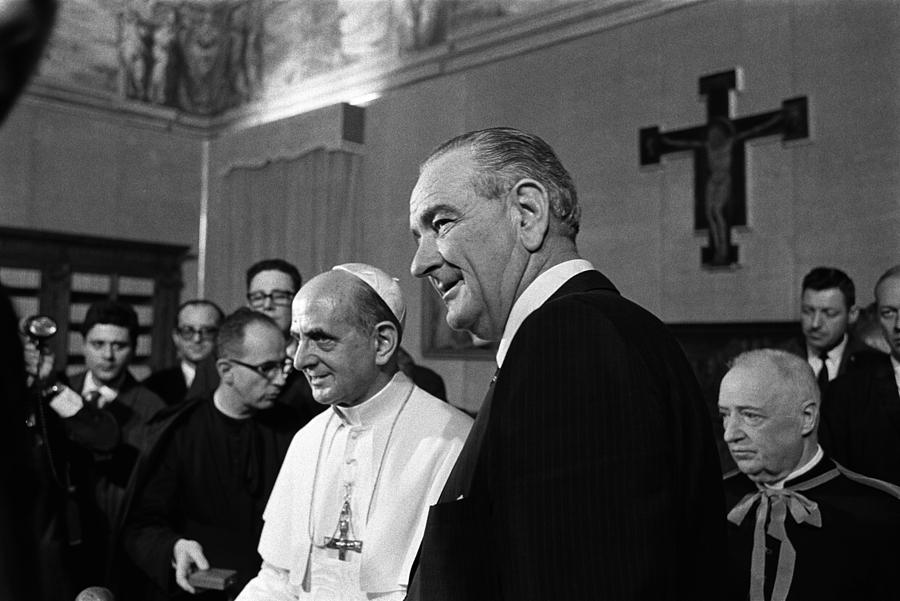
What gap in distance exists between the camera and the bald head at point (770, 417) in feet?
10.4

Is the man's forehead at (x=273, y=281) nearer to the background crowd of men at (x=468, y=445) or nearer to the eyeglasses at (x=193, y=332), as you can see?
the background crowd of men at (x=468, y=445)

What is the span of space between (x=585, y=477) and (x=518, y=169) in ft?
2.02

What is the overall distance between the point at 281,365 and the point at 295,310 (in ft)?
3.56

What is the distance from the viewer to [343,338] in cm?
296

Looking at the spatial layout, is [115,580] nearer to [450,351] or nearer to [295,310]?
[295,310]

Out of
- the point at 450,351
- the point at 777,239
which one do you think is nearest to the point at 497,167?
the point at 777,239

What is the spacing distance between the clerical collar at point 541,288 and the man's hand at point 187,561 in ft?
7.77

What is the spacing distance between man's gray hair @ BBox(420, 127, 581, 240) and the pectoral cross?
4.98 ft

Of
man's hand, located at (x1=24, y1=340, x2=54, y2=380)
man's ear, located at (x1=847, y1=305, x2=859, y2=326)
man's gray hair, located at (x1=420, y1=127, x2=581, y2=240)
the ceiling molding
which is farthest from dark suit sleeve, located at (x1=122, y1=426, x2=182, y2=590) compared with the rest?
the ceiling molding

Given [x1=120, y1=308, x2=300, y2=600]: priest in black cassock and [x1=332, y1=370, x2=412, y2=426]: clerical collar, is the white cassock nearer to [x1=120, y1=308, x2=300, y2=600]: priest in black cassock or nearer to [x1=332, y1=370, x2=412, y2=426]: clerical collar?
[x1=332, y1=370, x2=412, y2=426]: clerical collar

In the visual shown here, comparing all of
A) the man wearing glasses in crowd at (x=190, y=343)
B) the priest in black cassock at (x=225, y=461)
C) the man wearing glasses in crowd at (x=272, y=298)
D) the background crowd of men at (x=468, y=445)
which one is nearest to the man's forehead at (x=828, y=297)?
the background crowd of men at (x=468, y=445)

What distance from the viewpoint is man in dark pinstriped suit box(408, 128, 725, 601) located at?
1.31m

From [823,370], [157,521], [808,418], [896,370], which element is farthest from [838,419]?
[157,521]

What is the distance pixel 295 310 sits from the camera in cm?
307
